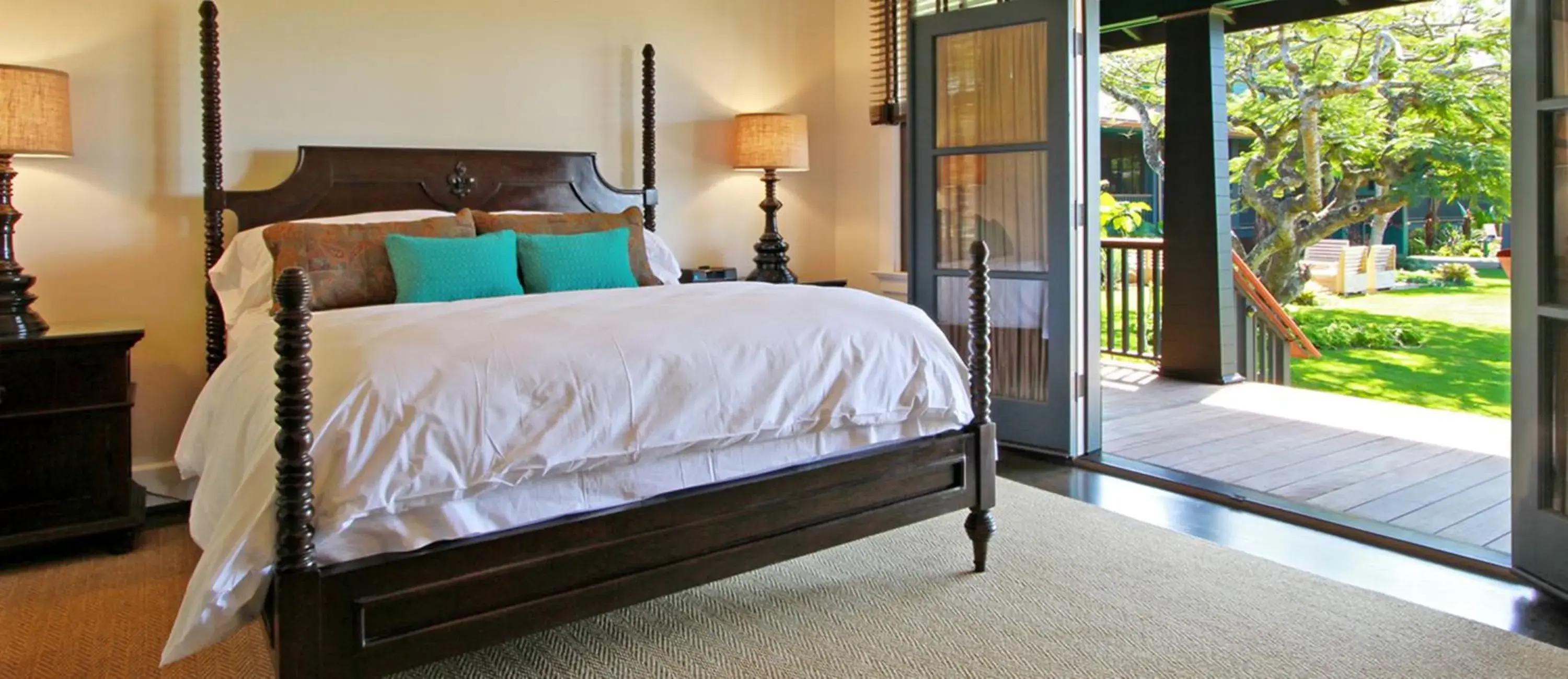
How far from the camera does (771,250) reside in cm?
496

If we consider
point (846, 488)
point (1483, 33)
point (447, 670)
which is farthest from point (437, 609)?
point (1483, 33)

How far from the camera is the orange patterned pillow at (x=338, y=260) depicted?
3.25 metres

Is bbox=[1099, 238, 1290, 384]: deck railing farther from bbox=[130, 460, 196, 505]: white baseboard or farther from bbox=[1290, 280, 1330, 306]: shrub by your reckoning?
bbox=[130, 460, 196, 505]: white baseboard

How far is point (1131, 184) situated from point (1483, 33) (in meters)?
3.17

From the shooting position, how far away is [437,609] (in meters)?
2.01

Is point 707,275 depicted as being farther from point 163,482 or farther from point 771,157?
point 163,482

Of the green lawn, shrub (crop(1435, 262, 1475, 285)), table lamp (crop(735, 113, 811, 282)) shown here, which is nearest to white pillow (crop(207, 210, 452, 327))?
table lamp (crop(735, 113, 811, 282))

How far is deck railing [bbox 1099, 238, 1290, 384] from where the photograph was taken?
6.18 m

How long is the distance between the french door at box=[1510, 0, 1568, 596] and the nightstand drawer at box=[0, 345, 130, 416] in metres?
4.13

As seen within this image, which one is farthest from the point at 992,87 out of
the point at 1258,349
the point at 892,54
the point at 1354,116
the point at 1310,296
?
the point at 1310,296

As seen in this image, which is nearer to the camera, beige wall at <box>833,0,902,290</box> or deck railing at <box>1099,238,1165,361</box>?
beige wall at <box>833,0,902,290</box>

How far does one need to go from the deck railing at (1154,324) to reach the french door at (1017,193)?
→ 1826 millimetres

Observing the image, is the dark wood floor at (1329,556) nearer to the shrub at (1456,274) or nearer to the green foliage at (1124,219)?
the green foliage at (1124,219)

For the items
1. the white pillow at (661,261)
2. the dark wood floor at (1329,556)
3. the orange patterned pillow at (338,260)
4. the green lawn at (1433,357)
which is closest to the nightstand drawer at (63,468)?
the orange patterned pillow at (338,260)
